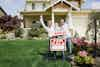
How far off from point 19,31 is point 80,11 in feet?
30.5

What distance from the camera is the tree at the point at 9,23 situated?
38.3 metres

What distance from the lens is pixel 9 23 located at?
39312 mm

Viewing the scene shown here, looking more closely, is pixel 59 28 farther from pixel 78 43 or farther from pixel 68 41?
pixel 78 43

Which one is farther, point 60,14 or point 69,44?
point 60,14

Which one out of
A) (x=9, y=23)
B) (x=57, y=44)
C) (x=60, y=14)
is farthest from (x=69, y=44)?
(x=60, y=14)

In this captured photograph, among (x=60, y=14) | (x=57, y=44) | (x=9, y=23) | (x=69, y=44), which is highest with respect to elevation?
(x=60, y=14)

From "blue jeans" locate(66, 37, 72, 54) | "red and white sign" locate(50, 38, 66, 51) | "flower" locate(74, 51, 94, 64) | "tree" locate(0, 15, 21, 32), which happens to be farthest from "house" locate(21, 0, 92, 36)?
"flower" locate(74, 51, 94, 64)

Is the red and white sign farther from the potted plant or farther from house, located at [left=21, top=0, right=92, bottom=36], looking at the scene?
house, located at [left=21, top=0, right=92, bottom=36]

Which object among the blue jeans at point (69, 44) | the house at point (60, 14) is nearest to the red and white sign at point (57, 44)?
the blue jeans at point (69, 44)

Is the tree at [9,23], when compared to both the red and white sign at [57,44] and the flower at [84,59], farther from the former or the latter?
the flower at [84,59]

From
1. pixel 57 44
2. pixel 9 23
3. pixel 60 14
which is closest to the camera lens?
pixel 57 44

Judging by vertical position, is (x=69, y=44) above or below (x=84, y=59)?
above

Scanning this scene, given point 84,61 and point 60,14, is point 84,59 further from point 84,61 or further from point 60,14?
point 60,14

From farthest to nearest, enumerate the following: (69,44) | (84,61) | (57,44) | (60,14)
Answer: (60,14)
(69,44)
(57,44)
(84,61)
